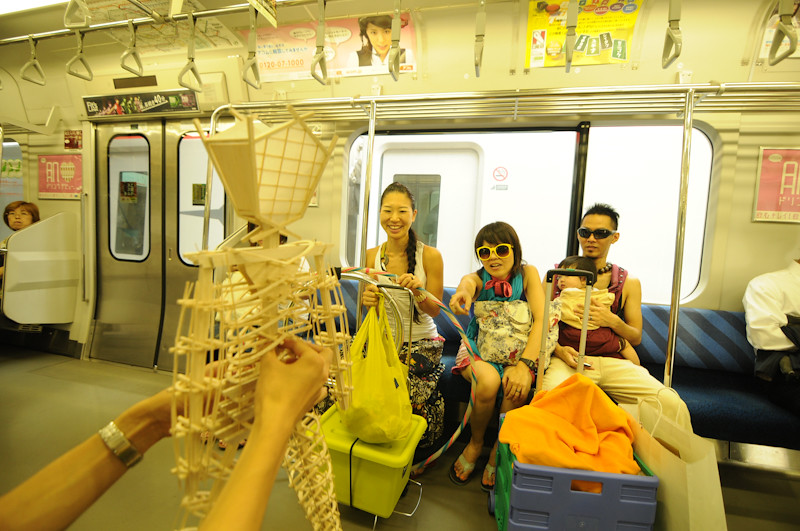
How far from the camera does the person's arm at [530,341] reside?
76.8 inches

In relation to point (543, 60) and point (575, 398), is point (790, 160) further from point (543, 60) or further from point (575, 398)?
point (575, 398)

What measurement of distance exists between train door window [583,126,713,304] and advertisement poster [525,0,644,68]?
97cm

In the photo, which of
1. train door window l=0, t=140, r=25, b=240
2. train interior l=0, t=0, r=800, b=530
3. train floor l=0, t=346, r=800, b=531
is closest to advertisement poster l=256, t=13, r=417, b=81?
train interior l=0, t=0, r=800, b=530

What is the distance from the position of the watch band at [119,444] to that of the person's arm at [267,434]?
364 millimetres

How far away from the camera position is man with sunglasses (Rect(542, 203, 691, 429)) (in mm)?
1990

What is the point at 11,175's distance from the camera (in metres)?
4.34

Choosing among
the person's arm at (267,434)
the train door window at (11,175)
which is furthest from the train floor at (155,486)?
the train door window at (11,175)

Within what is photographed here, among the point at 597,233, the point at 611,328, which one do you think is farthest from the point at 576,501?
the point at 597,233

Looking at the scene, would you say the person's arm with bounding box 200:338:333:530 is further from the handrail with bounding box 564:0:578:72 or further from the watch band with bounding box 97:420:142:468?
the handrail with bounding box 564:0:578:72

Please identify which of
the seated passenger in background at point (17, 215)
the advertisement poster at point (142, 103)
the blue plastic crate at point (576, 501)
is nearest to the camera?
the blue plastic crate at point (576, 501)

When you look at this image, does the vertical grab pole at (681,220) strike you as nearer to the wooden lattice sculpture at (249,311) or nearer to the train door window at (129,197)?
the wooden lattice sculpture at (249,311)

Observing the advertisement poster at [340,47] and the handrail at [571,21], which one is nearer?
the handrail at [571,21]

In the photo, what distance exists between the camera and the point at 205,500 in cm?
79

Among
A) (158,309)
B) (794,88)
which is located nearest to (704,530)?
(794,88)
